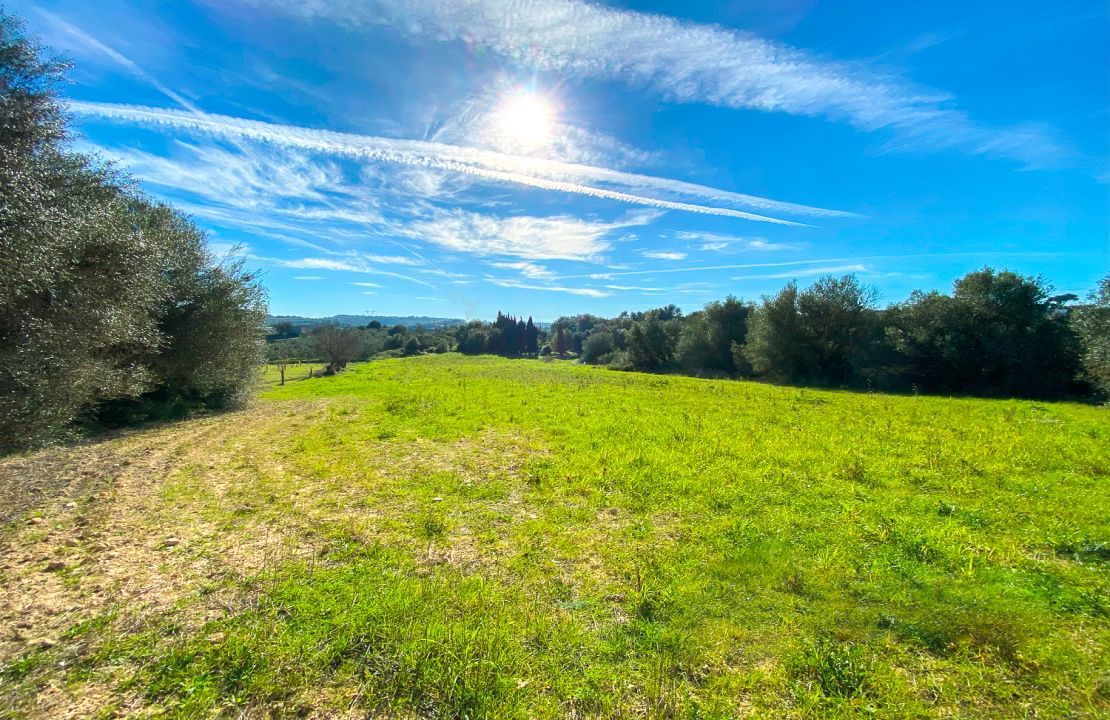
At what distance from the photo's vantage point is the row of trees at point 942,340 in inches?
980

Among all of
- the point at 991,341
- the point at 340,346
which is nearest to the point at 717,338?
the point at 991,341

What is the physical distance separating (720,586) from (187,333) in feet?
72.4

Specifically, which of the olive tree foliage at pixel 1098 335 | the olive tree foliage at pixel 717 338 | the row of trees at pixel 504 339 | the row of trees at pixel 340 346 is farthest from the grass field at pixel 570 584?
the row of trees at pixel 504 339

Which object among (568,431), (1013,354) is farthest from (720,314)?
(568,431)

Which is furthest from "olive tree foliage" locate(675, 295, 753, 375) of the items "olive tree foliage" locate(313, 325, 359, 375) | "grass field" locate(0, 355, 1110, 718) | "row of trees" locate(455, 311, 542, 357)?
"row of trees" locate(455, 311, 542, 357)

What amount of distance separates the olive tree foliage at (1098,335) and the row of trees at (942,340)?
0.05 metres

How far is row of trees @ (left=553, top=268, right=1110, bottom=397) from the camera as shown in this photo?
24.9 metres

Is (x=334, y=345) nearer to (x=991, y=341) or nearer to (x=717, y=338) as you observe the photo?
(x=717, y=338)

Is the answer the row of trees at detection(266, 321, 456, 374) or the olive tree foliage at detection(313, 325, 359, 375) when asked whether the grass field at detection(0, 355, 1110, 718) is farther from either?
the olive tree foliage at detection(313, 325, 359, 375)

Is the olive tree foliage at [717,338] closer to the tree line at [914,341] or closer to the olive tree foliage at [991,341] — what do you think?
the tree line at [914,341]

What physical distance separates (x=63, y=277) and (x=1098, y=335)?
128 ft

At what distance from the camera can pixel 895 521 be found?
265 inches

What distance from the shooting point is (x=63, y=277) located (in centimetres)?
923

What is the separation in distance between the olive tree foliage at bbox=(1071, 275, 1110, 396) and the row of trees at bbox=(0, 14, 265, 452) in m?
37.6
